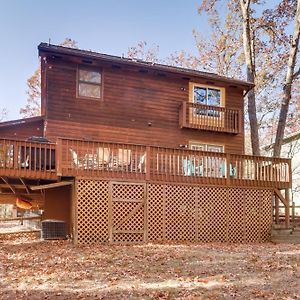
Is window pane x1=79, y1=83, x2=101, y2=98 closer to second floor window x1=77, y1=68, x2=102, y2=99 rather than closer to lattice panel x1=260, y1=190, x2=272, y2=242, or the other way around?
second floor window x1=77, y1=68, x2=102, y2=99

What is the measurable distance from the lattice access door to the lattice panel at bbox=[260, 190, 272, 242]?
4.35m

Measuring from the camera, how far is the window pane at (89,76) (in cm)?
1573

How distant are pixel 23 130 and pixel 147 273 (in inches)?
380

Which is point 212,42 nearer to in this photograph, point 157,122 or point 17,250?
point 157,122

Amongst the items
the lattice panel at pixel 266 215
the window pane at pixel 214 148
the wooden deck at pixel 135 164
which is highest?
the window pane at pixel 214 148

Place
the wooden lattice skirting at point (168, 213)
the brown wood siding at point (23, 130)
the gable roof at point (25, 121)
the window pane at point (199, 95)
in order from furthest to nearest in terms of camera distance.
Result: 1. the window pane at point (199, 95)
2. the brown wood siding at point (23, 130)
3. the gable roof at point (25, 121)
4. the wooden lattice skirting at point (168, 213)

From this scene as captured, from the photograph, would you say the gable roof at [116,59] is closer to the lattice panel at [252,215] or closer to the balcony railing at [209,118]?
the balcony railing at [209,118]

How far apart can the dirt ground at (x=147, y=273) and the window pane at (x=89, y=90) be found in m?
6.68

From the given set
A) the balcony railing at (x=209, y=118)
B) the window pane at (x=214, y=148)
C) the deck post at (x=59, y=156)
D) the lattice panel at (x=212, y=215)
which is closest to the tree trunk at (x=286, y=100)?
the balcony railing at (x=209, y=118)

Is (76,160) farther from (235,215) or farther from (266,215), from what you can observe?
(266,215)

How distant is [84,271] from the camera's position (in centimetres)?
789

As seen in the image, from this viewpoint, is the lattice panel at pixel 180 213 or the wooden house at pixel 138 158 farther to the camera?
→ the lattice panel at pixel 180 213

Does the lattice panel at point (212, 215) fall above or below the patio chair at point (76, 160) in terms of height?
below

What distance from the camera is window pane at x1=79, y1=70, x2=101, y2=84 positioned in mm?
15727
